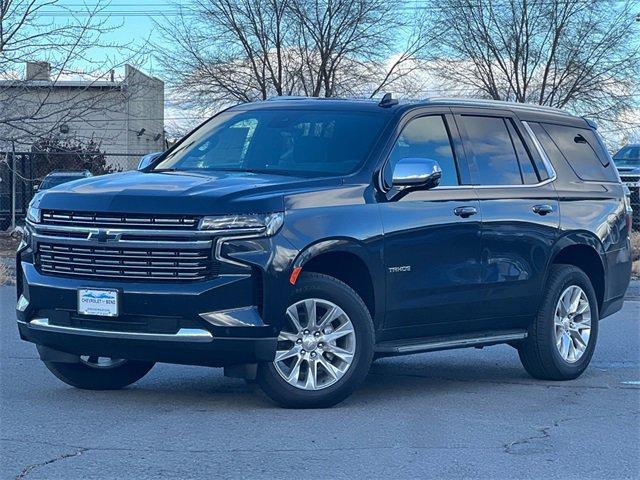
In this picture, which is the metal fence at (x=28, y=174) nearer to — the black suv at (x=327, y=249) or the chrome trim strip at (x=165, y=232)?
the black suv at (x=327, y=249)

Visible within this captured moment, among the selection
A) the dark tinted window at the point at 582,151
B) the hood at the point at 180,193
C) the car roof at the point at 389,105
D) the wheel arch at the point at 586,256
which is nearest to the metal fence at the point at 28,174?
the dark tinted window at the point at 582,151

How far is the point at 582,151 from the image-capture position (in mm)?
10023

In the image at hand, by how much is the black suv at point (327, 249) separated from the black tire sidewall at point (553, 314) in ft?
0.05

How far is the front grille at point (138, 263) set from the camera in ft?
23.2

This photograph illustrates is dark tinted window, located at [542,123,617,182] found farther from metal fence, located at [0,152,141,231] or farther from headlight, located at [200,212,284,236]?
metal fence, located at [0,152,141,231]

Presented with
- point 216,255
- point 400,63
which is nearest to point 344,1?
point 400,63

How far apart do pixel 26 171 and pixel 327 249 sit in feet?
68.8

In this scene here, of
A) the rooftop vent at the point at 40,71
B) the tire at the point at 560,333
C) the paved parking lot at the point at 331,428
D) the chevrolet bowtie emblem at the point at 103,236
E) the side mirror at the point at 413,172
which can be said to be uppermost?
the rooftop vent at the point at 40,71

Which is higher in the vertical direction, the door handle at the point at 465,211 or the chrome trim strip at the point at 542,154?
the chrome trim strip at the point at 542,154

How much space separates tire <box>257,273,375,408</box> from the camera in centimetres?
736

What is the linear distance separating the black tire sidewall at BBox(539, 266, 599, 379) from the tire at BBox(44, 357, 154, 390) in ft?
9.81

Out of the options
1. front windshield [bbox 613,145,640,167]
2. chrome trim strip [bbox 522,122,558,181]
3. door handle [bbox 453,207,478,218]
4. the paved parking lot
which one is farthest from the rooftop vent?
front windshield [bbox 613,145,640,167]

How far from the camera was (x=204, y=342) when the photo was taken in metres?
7.08

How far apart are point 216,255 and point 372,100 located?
2255 mm
